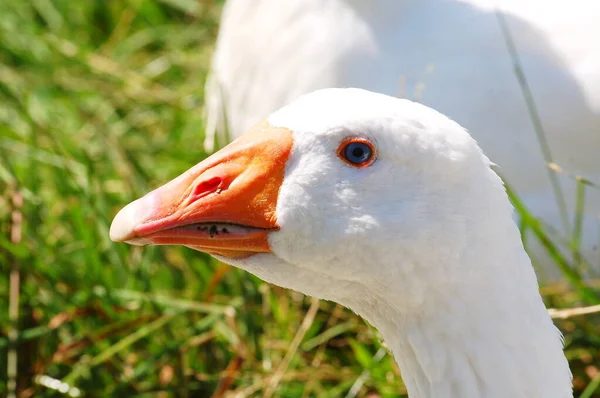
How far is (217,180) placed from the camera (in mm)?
2119

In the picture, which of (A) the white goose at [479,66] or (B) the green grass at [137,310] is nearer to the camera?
(B) the green grass at [137,310]

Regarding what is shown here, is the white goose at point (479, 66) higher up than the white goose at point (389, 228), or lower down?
higher up

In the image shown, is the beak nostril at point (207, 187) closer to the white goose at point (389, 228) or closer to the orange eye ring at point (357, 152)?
the white goose at point (389, 228)

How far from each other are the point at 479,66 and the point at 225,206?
1.88m

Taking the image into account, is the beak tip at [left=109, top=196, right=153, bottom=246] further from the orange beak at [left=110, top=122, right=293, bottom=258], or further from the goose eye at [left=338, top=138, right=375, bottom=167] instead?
the goose eye at [left=338, top=138, right=375, bottom=167]

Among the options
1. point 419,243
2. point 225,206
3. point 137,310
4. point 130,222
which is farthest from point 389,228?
point 137,310

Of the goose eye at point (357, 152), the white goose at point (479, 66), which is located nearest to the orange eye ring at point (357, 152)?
the goose eye at point (357, 152)

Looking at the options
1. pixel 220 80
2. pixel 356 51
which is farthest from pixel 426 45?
pixel 220 80

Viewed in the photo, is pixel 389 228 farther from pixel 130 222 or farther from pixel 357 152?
pixel 130 222

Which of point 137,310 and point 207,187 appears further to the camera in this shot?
point 137,310

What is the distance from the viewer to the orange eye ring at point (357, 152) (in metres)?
2.03

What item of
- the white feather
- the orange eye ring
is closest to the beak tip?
the white feather

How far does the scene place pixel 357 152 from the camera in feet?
6.68

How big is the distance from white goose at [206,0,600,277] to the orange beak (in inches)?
55.6
